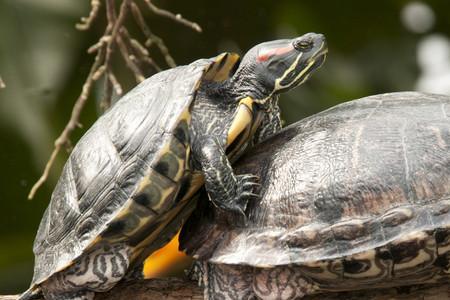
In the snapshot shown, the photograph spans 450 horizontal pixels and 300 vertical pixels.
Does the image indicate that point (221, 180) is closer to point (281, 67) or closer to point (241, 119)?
point (241, 119)

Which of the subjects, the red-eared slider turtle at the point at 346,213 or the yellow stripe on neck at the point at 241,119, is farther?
the yellow stripe on neck at the point at 241,119

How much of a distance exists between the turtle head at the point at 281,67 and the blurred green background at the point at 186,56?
5.23 ft

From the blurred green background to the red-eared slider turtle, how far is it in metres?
1.82

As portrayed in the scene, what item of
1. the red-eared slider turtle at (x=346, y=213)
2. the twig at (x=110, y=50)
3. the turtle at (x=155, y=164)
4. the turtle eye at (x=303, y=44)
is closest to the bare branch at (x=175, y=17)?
the twig at (x=110, y=50)

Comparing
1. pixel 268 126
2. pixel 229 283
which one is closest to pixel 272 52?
pixel 268 126

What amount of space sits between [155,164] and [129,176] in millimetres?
95

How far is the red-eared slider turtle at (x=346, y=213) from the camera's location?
193 centimetres

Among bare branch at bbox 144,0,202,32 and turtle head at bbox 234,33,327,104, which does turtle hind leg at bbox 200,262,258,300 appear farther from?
bare branch at bbox 144,0,202,32

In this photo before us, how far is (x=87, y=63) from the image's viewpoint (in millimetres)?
4102

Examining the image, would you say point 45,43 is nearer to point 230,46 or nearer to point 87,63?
point 87,63

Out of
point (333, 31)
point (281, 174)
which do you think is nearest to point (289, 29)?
point (333, 31)

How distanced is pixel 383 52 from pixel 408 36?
0.69 feet

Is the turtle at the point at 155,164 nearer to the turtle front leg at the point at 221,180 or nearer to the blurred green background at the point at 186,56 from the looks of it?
the turtle front leg at the point at 221,180

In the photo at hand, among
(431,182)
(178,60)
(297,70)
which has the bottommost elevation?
(178,60)
